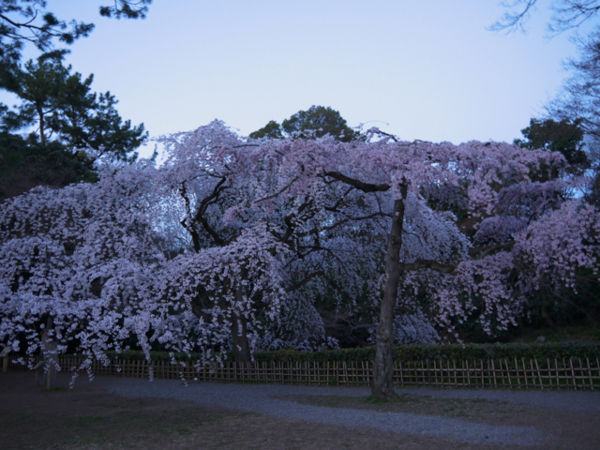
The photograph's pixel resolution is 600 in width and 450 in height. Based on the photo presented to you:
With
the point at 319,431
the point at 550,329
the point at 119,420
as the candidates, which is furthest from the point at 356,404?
the point at 550,329

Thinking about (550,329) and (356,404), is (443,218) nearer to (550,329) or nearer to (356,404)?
(356,404)

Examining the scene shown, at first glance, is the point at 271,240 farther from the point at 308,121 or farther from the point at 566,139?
the point at 308,121

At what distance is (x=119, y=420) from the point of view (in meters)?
8.36

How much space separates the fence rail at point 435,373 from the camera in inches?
416

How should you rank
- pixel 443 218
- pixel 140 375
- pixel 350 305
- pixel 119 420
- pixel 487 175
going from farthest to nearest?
pixel 140 375 < pixel 350 305 < pixel 443 218 < pixel 487 175 < pixel 119 420

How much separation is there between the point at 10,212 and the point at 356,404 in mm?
9205

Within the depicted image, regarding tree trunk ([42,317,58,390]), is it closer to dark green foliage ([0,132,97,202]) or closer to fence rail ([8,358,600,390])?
fence rail ([8,358,600,390])

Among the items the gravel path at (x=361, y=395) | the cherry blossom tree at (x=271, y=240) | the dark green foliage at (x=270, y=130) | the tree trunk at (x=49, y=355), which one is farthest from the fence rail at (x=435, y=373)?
the dark green foliage at (x=270, y=130)

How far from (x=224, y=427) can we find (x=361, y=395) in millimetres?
3864

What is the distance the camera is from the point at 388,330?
9.66 m

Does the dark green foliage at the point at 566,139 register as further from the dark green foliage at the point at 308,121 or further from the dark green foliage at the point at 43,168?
the dark green foliage at the point at 43,168

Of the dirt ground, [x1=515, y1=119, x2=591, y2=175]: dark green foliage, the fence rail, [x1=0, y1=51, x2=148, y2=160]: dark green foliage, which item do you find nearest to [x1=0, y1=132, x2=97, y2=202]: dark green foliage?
[x1=0, y1=51, x2=148, y2=160]: dark green foliage

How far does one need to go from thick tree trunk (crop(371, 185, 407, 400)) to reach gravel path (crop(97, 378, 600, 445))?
1.02 metres

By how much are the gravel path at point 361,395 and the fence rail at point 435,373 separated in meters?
0.57
